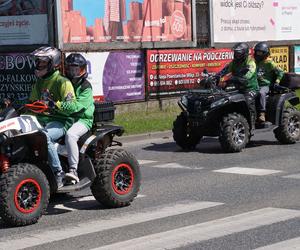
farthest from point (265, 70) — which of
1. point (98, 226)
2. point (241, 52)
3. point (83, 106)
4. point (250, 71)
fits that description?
point (98, 226)

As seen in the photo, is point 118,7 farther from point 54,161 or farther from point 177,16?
point 54,161

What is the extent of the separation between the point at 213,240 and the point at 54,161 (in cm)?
199

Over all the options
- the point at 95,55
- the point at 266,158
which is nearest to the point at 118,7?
the point at 95,55

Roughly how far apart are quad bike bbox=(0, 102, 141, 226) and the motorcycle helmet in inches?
23.4

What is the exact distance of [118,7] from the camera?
20.0m

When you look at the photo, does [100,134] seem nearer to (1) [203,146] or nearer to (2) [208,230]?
(2) [208,230]

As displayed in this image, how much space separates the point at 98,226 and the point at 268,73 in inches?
306

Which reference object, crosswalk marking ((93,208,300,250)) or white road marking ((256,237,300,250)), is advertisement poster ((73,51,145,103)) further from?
white road marking ((256,237,300,250))

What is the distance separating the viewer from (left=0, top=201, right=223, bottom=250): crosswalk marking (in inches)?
273

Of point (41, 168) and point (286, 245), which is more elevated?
point (41, 168)

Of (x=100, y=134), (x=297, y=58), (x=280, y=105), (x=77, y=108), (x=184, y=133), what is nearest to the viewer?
(x=77, y=108)

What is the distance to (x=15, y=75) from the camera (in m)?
19.0

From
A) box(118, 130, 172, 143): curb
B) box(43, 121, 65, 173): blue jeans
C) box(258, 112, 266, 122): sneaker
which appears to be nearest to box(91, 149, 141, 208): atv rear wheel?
box(43, 121, 65, 173): blue jeans

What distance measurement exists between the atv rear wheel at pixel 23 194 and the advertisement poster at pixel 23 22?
1151 centimetres
